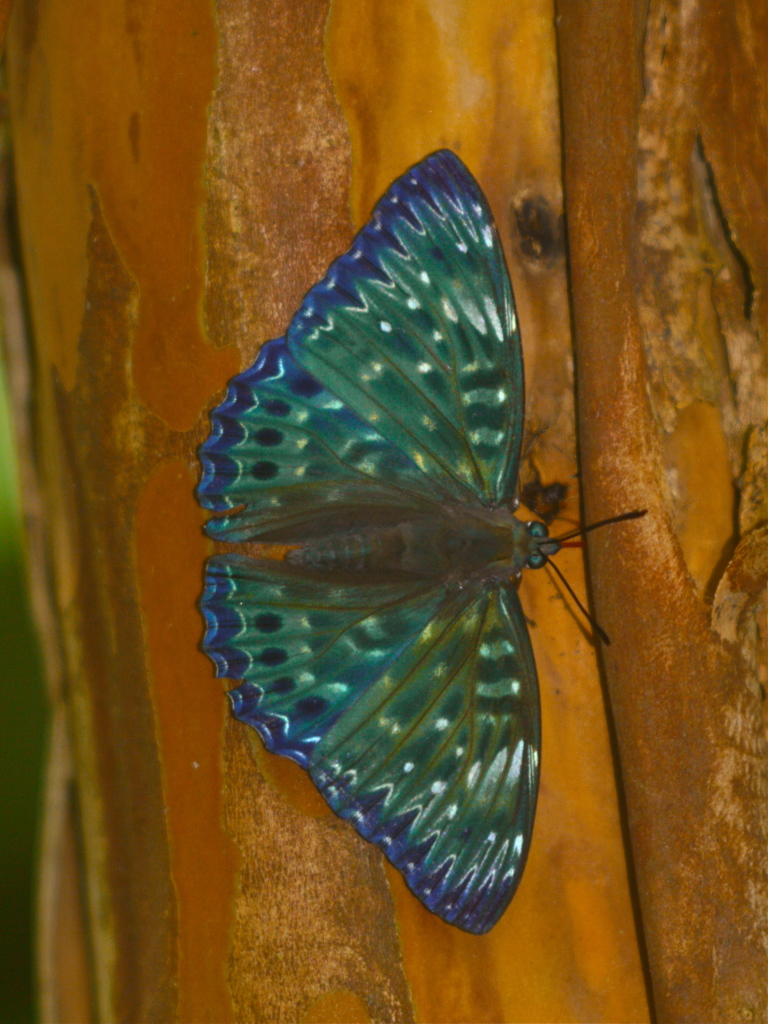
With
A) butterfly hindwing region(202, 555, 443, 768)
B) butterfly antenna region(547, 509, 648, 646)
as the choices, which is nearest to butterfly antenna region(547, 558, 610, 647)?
butterfly antenna region(547, 509, 648, 646)

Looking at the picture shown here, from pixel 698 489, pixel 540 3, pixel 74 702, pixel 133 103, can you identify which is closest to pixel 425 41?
pixel 540 3

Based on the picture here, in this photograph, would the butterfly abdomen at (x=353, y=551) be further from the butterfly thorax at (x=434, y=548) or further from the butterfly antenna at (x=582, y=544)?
the butterfly antenna at (x=582, y=544)

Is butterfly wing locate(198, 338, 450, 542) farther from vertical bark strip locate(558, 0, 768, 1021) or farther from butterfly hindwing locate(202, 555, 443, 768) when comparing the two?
vertical bark strip locate(558, 0, 768, 1021)

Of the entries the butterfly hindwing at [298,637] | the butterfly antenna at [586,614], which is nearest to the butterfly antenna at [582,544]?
the butterfly antenna at [586,614]

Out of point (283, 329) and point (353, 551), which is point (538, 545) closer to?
point (353, 551)

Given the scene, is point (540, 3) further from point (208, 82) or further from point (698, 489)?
point (698, 489)

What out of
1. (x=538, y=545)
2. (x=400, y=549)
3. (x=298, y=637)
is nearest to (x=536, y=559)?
(x=538, y=545)
